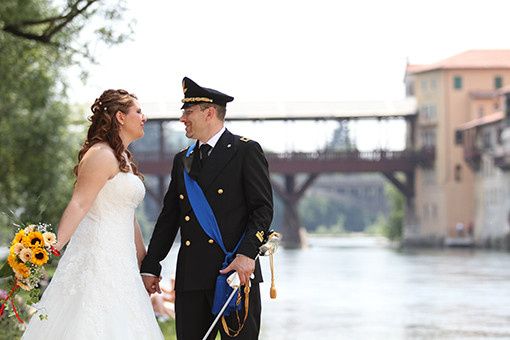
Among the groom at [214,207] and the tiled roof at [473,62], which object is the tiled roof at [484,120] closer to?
the tiled roof at [473,62]

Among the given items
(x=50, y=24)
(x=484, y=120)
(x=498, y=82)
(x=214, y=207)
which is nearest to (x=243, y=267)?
(x=214, y=207)

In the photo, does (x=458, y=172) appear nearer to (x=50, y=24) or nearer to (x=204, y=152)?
(x=50, y=24)

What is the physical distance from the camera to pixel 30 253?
19.5 ft

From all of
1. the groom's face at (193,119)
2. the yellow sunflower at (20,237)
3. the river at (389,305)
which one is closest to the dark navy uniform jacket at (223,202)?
the groom's face at (193,119)

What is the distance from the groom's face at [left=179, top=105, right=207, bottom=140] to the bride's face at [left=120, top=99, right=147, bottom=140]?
0.18 m

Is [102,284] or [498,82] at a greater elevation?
[498,82]

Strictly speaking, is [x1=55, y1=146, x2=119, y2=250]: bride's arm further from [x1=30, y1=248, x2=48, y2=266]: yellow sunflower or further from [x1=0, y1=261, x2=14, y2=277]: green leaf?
[x1=0, y1=261, x2=14, y2=277]: green leaf

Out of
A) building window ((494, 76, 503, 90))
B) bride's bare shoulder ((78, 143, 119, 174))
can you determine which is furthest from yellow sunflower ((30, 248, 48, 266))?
building window ((494, 76, 503, 90))

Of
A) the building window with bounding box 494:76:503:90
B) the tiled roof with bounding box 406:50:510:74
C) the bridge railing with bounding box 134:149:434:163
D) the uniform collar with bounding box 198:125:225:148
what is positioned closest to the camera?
A: the uniform collar with bounding box 198:125:225:148

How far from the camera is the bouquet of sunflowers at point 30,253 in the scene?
5.93m

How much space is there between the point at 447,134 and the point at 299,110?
11349 mm

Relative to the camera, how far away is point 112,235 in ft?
20.9

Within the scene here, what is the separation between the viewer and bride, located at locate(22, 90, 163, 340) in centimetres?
622

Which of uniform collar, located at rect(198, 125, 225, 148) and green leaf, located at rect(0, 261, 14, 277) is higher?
uniform collar, located at rect(198, 125, 225, 148)
